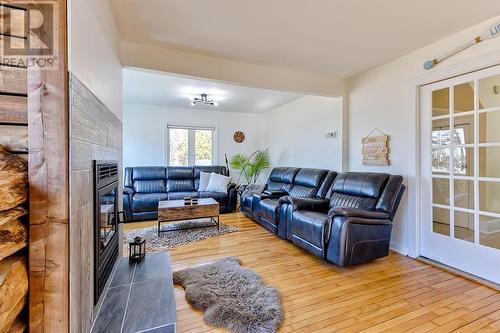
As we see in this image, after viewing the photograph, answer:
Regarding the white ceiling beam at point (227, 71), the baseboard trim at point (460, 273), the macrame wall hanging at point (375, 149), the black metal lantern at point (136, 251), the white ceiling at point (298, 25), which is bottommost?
the baseboard trim at point (460, 273)

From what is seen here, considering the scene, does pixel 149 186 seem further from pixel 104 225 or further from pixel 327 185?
pixel 327 185

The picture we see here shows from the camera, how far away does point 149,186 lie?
4.72 m

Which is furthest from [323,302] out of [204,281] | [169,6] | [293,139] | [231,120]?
[231,120]

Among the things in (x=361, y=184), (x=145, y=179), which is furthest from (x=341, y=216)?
(x=145, y=179)

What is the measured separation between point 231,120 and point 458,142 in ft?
15.2

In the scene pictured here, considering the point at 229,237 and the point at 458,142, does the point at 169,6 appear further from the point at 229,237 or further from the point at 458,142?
the point at 458,142

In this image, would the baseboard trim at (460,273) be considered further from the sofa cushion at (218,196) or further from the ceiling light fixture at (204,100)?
the ceiling light fixture at (204,100)

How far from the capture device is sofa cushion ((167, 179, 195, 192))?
4914 millimetres

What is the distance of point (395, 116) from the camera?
2920 millimetres

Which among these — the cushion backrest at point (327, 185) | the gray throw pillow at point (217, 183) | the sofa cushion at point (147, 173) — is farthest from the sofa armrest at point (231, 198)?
the cushion backrest at point (327, 185)

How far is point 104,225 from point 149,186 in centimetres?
330

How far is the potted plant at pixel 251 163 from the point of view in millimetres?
5785
